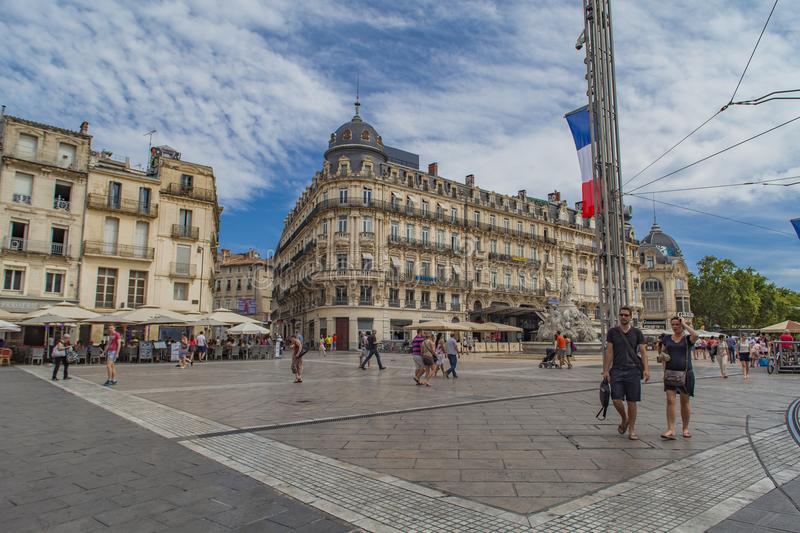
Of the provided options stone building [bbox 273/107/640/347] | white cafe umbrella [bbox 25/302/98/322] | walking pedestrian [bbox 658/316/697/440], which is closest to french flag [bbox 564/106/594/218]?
walking pedestrian [bbox 658/316/697/440]

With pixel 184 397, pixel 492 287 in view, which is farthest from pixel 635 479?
pixel 492 287

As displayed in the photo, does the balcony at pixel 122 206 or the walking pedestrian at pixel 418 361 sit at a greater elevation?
the balcony at pixel 122 206

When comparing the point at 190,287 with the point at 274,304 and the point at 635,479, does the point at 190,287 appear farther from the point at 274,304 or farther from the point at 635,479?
the point at 274,304

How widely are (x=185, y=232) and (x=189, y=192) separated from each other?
9.76ft

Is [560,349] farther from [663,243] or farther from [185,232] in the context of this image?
[663,243]

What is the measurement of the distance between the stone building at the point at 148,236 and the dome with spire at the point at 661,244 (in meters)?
69.1

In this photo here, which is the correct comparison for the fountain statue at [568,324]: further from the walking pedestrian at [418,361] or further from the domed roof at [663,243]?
the domed roof at [663,243]

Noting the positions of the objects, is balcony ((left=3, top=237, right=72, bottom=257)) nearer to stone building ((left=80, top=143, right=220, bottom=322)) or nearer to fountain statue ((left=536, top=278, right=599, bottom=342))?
stone building ((left=80, top=143, right=220, bottom=322))

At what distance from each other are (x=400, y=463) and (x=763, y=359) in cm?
2485

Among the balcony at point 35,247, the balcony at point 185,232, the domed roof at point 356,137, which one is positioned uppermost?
the domed roof at point 356,137

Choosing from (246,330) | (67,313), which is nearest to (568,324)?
(246,330)

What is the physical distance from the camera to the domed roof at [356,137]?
46.6 m

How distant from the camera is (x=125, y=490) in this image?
4340 mm

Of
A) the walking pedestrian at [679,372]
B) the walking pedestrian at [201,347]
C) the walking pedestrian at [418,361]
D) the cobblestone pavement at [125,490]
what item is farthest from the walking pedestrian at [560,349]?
the walking pedestrian at [201,347]
